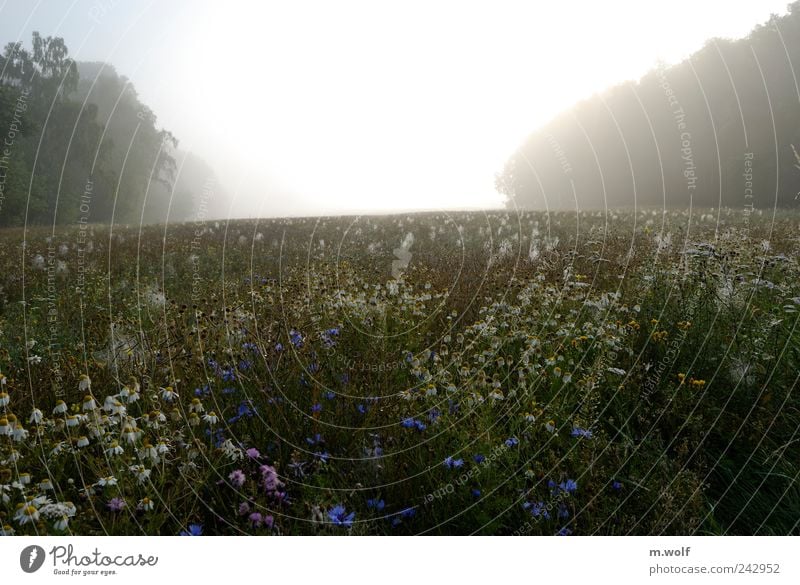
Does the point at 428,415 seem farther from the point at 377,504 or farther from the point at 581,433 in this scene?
the point at 581,433

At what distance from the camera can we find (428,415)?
10.2 ft

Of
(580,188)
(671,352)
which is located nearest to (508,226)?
(671,352)

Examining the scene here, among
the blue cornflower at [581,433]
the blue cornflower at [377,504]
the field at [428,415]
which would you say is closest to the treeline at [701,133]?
the field at [428,415]

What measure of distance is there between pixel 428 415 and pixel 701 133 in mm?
38143

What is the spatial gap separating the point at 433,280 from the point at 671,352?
3.18 metres

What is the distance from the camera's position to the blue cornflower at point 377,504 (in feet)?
8.13

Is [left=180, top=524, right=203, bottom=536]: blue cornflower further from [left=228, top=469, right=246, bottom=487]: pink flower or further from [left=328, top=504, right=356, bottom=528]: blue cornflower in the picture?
[left=328, top=504, right=356, bottom=528]: blue cornflower

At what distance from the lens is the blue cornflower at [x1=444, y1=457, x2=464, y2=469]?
261cm

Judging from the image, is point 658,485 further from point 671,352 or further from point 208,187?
point 208,187

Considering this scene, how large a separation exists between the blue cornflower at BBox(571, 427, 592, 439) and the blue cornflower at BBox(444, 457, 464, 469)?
70 cm

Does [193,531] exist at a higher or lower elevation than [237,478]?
lower

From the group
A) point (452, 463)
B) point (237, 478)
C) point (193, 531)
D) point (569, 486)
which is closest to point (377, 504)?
point (452, 463)

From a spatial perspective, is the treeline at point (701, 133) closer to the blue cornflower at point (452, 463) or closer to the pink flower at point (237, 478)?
the blue cornflower at point (452, 463)

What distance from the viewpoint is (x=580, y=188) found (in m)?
46.9
